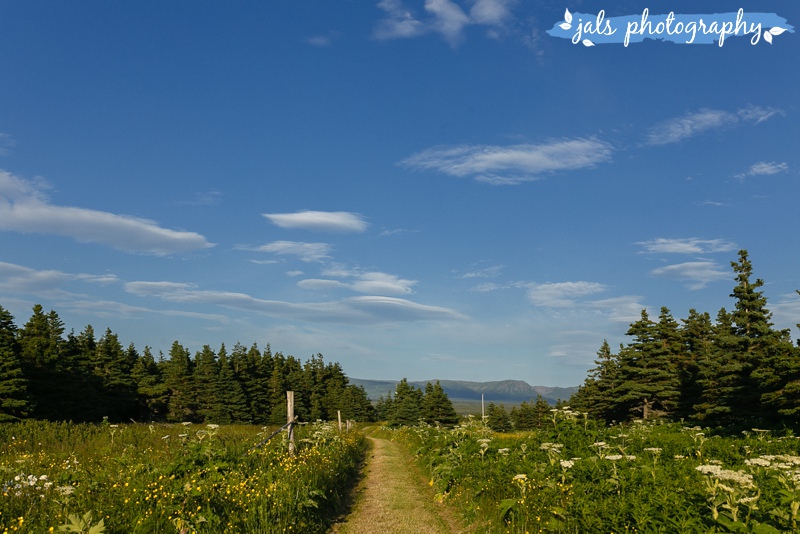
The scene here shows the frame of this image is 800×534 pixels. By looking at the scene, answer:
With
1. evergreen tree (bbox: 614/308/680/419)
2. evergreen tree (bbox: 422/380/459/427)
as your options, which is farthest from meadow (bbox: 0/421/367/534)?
evergreen tree (bbox: 422/380/459/427)

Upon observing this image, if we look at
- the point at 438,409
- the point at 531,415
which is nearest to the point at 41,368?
the point at 438,409

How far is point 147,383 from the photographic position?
224 ft

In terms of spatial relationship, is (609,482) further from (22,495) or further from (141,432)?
(141,432)

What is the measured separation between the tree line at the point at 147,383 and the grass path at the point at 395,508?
3471cm

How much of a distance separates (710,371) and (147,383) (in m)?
68.2

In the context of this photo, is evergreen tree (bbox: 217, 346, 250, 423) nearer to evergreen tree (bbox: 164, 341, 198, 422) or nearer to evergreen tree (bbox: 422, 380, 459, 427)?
evergreen tree (bbox: 164, 341, 198, 422)

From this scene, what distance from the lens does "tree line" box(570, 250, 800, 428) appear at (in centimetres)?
2129

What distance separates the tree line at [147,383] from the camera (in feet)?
149

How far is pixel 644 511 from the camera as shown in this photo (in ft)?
21.3

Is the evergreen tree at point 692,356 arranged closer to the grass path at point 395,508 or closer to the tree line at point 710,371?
the tree line at point 710,371

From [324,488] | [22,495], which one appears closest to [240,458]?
[324,488]

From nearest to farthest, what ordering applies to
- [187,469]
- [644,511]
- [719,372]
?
[644,511] → [187,469] → [719,372]

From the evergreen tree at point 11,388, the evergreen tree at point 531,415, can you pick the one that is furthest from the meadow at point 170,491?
the evergreen tree at point 531,415

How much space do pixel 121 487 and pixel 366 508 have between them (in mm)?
5830
